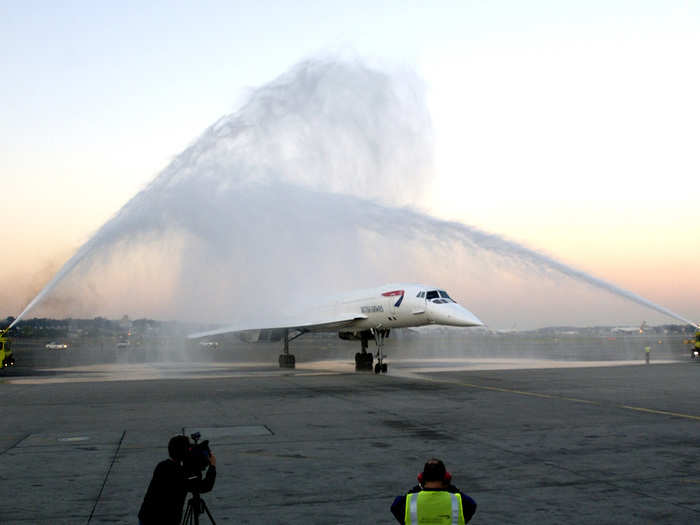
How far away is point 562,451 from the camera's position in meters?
11.6

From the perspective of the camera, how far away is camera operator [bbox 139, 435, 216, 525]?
5.33m

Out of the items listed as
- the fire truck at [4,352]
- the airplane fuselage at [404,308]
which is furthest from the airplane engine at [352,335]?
the fire truck at [4,352]

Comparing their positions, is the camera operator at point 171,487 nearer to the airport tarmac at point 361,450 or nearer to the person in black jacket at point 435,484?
the person in black jacket at point 435,484

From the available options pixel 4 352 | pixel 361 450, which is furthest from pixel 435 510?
pixel 4 352

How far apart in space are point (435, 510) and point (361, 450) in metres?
7.53

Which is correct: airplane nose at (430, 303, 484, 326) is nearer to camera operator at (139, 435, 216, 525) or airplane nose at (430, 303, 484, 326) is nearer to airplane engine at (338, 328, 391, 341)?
airplane engine at (338, 328, 391, 341)

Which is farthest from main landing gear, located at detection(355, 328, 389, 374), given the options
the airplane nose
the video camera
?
the video camera

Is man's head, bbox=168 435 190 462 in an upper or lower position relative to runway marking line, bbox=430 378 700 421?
upper

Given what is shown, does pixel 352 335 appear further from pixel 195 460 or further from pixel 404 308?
pixel 195 460

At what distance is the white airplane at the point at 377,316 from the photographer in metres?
30.9

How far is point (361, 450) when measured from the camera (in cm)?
1201

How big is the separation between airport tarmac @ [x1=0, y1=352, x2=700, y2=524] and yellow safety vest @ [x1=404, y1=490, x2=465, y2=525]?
3.16 m

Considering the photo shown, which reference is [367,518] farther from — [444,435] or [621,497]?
[444,435]

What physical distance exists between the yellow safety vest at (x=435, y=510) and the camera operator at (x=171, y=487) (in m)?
1.81
